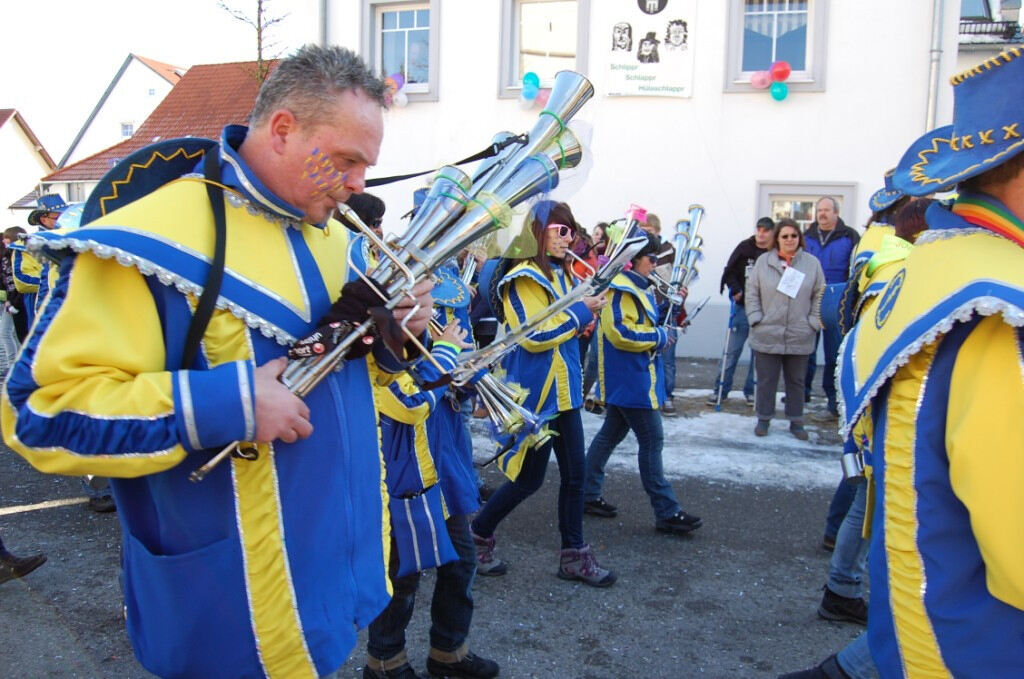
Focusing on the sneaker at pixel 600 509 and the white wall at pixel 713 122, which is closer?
the sneaker at pixel 600 509

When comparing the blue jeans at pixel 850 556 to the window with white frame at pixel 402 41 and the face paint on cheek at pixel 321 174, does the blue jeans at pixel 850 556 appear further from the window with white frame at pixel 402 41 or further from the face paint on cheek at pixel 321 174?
the window with white frame at pixel 402 41

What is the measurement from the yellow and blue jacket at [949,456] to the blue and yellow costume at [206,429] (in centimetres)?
121

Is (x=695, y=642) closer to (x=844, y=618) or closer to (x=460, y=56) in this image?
(x=844, y=618)

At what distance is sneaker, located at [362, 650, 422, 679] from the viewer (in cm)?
320

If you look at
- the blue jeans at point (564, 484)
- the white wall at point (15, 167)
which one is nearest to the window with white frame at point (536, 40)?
the blue jeans at point (564, 484)

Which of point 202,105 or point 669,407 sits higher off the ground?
point 202,105

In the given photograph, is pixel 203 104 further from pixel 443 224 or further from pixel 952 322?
pixel 952 322

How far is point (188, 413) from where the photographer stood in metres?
1.62

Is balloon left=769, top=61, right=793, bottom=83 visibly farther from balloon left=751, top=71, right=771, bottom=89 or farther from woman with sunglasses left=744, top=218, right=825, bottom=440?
woman with sunglasses left=744, top=218, right=825, bottom=440

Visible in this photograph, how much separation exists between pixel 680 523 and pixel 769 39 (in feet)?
29.9

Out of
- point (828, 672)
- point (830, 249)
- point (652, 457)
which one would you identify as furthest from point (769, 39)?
point (828, 672)

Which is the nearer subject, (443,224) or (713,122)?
(443,224)

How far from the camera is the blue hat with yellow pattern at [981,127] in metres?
1.64

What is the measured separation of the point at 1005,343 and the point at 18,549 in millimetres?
5105
